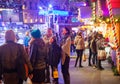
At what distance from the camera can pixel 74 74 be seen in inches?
600

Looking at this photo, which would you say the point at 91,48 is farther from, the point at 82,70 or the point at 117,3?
the point at 117,3

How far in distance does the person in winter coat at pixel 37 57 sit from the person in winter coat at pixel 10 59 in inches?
42.0

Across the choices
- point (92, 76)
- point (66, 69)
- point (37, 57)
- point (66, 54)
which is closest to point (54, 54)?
point (66, 54)

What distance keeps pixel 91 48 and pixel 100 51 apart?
1.17m

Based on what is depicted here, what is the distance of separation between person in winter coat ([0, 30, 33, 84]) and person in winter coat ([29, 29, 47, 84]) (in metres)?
1.07

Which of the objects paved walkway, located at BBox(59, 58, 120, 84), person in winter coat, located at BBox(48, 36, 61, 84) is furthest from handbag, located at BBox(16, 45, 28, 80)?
paved walkway, located at BBox(59, 58, 120, 84)

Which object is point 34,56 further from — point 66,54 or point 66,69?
point 66,69

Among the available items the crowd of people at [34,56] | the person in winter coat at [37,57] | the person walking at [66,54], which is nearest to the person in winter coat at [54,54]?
the crowd of people at [34,56]

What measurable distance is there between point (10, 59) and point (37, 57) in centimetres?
136

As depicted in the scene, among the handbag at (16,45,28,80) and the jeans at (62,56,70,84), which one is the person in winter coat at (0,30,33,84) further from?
the jeans at (62,56,70,84)

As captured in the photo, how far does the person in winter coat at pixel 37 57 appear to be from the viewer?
892 centimetres

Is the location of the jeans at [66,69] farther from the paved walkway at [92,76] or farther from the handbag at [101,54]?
the handbag at [101,54]

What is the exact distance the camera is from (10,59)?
771cm

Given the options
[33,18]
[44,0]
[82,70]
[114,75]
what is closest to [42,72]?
[114,75]
